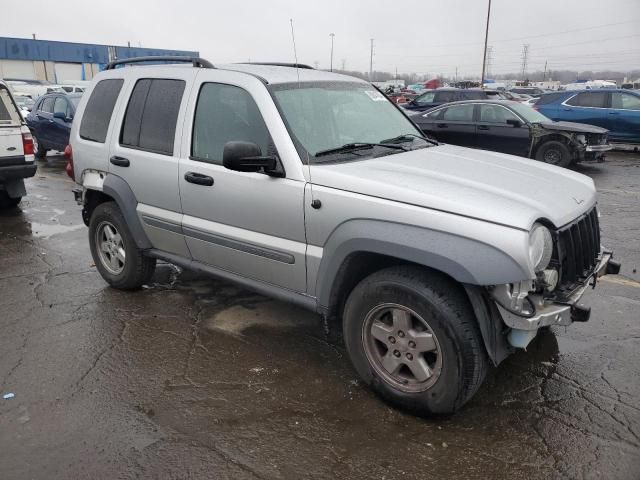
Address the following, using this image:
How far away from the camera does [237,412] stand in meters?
3.21

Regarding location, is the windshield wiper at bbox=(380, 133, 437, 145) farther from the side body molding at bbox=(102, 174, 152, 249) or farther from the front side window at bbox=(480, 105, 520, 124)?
the front side window at bbox=(480, 105, 520, 124)

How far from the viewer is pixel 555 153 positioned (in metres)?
11.5

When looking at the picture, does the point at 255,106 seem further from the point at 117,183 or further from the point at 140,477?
the point at 140,477

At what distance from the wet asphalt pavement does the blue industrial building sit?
55.3m

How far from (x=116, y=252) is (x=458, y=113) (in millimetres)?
9293

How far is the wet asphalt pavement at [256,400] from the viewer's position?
277cm

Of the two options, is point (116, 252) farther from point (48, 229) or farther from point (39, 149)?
point (39, 149)

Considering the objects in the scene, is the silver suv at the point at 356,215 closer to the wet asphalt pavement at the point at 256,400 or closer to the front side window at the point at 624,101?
the wet asphalt pavement at the point at 256,400

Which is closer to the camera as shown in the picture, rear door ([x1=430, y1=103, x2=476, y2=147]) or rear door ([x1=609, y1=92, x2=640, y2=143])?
rear door ([x1=430, y1=103, x2=476, y2=147])

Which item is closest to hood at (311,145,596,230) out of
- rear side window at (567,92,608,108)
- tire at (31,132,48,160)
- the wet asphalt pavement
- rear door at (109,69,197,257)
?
the wet asphalt pavement

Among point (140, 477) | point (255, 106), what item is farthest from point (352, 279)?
point (140, 477)

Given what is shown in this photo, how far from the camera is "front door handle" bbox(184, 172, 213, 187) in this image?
12.7ft

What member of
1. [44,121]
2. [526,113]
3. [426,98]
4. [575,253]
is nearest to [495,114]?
[526,113]

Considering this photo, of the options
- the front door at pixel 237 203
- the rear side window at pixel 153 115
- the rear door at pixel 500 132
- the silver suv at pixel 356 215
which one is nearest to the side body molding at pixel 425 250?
the silver suv at pixel 356 215
